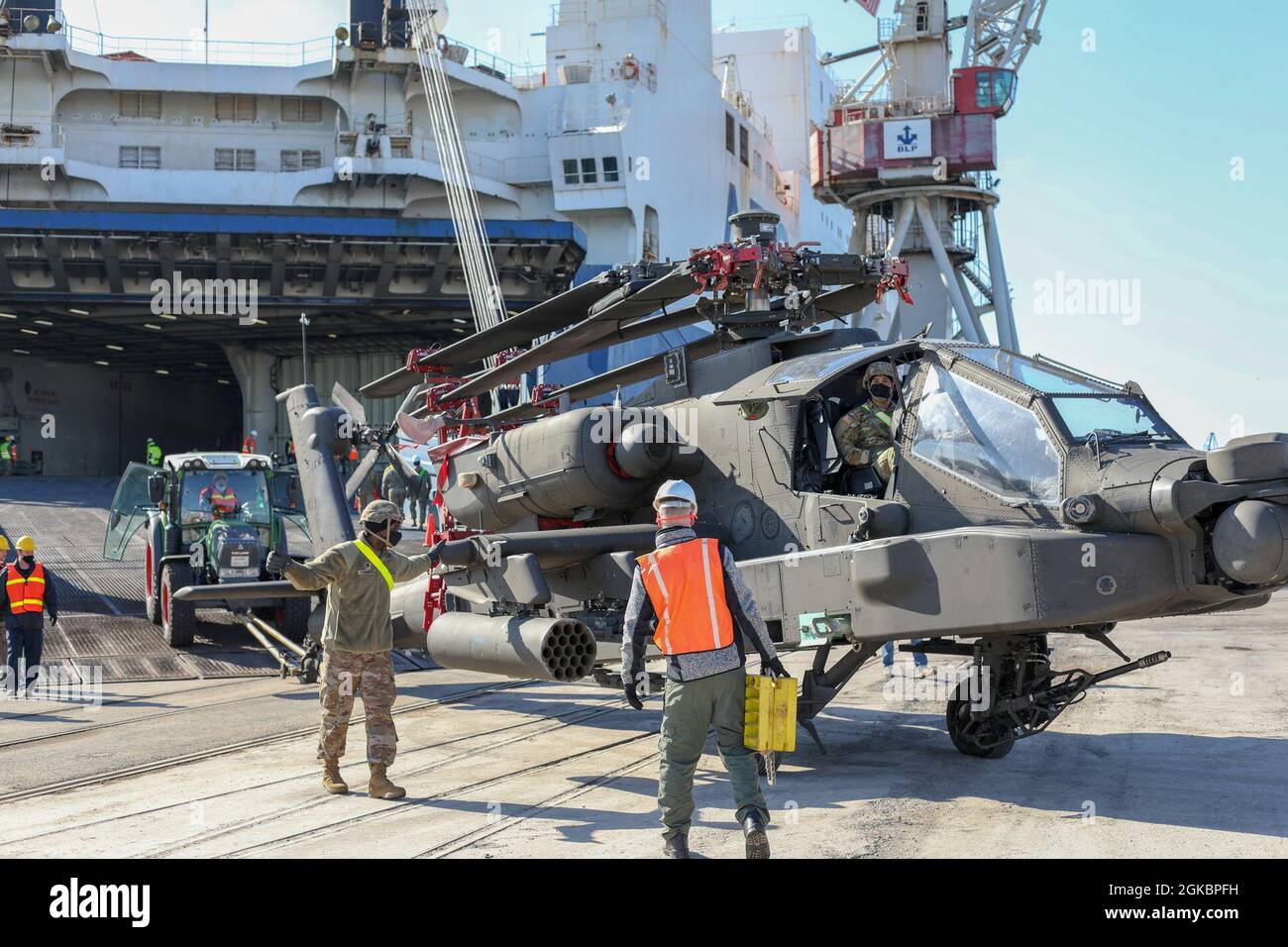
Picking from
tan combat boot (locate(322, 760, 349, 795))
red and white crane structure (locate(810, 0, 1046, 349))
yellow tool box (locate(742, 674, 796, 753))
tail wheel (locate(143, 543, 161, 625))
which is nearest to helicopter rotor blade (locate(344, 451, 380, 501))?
tail wheel (locate(143, 543, 161, 625))

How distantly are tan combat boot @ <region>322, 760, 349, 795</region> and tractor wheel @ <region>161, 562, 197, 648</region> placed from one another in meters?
8.86

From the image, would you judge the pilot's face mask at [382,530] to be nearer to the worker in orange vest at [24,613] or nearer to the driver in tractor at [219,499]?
the worker in orange vest at [24,613]

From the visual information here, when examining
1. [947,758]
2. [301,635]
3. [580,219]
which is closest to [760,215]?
[947,758]

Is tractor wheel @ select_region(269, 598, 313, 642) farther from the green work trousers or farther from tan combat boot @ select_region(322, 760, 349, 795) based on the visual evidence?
the green work trousers

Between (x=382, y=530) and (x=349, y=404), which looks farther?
(x=349, y=404)

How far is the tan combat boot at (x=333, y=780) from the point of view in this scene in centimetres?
788

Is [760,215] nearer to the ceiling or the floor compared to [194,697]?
nearer to the ceiling

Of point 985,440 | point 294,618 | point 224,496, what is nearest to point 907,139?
point 224,496

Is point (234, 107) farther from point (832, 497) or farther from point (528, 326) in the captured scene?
point (832, 497)

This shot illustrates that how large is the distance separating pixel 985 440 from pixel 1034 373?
642 mm

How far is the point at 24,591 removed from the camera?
13.7 metres

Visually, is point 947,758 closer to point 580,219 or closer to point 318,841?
point 318,841

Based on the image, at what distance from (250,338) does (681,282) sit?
5220 centimetres
